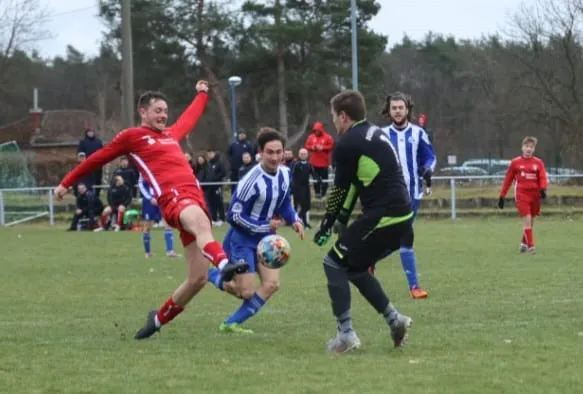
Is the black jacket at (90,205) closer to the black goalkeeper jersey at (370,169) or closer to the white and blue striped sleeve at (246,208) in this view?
the white and blue striped sleeve at (246,208)

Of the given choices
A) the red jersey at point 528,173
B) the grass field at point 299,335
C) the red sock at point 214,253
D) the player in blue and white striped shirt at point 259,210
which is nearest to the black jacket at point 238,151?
the red jersey at point 528,173

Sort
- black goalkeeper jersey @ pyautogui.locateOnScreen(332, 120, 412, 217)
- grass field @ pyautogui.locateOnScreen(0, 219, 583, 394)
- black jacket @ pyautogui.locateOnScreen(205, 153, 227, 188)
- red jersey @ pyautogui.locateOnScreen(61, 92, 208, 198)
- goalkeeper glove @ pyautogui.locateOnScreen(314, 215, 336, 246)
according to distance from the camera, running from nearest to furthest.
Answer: grass field @ pyautogui.locateOnScreen(0, 219, 583, 394)
black goalkeeper jersey @ pyautogui.locateOnScreen(332, 120, 412, 217)
goalkeeper glove @ pyautogui.locateOnScreen(314, 215, 336, 246)
red jersey @ pyautogui.locateOnScreen(61, 92, 208, 198)
black jacket @ pyautogui.locateOnScreen(205, 153, 227, 188)

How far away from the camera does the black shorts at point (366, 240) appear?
796cm

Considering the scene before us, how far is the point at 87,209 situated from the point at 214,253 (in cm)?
2089

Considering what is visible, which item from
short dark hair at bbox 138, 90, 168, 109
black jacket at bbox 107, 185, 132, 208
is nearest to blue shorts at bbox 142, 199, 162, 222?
black jacket at bbox 107, 185, 132, 208

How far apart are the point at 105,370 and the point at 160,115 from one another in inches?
92.8

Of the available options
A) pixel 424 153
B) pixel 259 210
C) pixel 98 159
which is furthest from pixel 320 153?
pixel 98 159

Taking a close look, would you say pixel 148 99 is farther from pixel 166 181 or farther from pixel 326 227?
pixel 326 227

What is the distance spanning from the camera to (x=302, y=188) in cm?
2675

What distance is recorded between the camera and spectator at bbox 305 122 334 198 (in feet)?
93.8

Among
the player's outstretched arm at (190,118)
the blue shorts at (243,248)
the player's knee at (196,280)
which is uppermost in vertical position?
the player's outstretched arm at (190,118)

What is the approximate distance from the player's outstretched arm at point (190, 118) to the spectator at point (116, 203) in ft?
59.4

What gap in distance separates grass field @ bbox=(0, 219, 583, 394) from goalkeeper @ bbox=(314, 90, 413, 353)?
31cm

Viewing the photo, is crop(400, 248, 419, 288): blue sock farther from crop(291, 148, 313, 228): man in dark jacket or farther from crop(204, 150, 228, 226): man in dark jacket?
crop(204, 150, 228, 226): man in dark jacket
